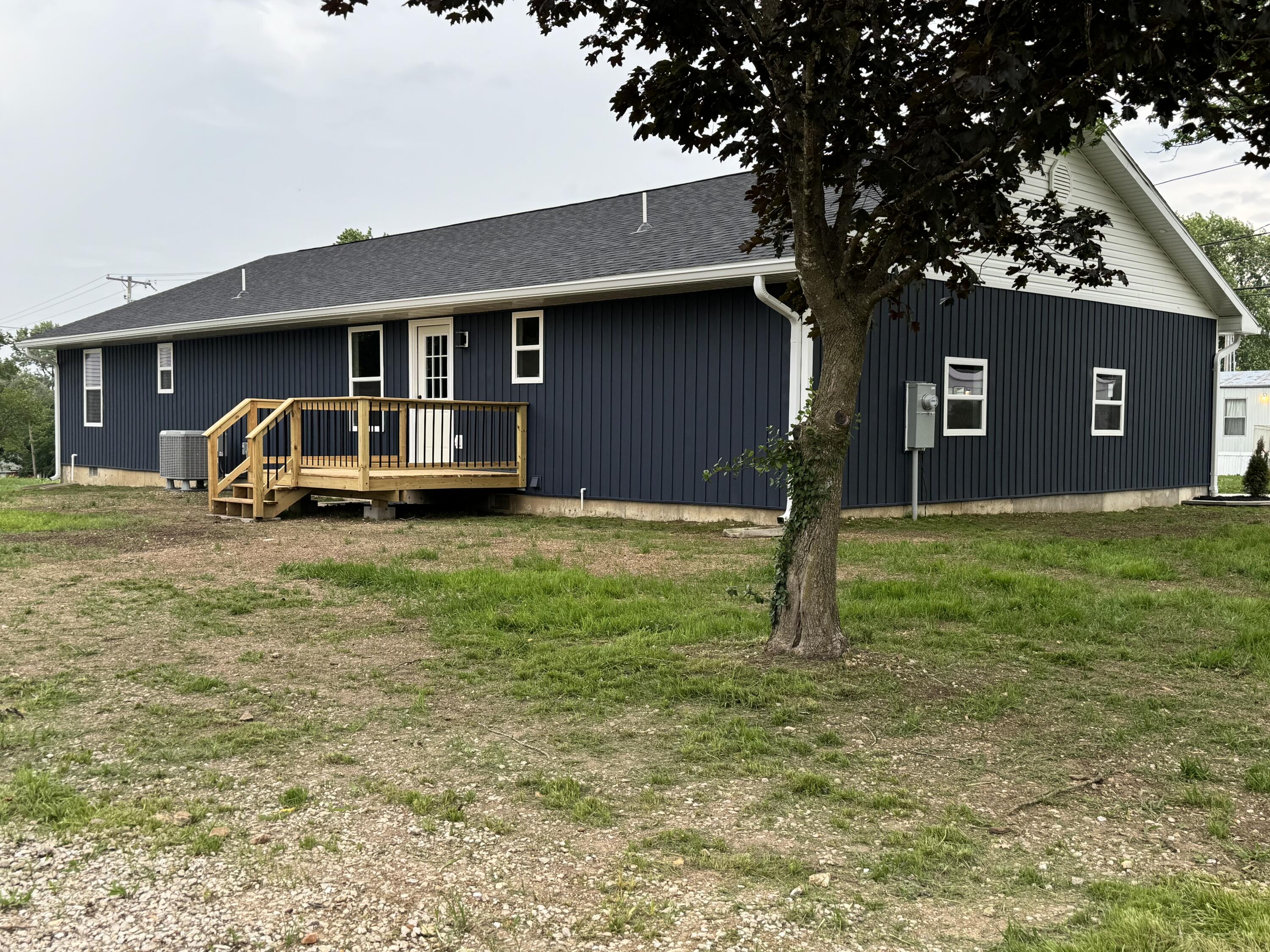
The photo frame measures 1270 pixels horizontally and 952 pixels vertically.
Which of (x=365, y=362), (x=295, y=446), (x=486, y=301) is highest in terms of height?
(x=486, y=301)

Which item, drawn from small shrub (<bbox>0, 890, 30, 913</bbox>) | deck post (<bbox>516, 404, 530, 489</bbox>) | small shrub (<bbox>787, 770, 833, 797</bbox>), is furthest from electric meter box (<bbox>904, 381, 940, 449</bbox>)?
small shrub (<bbox>0, 890, 30, 913</bbox>)

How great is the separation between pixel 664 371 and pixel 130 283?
52.5m

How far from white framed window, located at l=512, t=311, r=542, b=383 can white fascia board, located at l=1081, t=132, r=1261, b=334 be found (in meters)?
7.40

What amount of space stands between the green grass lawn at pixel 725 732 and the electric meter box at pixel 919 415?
4102mm

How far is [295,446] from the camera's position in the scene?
1230 centimetres

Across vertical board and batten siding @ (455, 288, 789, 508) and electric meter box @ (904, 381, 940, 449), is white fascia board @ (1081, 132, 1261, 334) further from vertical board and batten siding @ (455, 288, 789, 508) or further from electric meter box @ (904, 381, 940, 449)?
vertical board and batten siding @ (455, 288, 789, 508)

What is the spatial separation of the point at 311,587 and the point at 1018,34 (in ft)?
18.7

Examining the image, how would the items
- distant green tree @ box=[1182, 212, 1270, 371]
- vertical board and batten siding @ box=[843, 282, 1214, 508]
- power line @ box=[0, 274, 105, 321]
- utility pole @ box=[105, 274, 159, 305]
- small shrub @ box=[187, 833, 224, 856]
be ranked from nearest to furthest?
small shrub @ box=[187, 833, 224, 856], vertical board and batten siding @ box=[843, 282, 1214, 508], distant green tree @ box=[1182, 212, 1270, 371], utility pole @ box=[105, 274, 159, 305], power line @ box=[0, 274, 105, 321]

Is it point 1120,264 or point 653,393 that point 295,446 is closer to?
point 653,393

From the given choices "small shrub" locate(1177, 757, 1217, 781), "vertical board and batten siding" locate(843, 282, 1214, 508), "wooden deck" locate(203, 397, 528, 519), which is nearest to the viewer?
"small shrub" locate(1177, 757, 1217, 781)

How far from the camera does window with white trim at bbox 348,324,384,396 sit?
612 inches

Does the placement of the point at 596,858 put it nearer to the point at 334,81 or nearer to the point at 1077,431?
the point at 1077,431

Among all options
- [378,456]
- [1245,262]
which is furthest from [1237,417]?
[378,456]

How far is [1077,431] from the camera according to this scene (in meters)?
14.8
